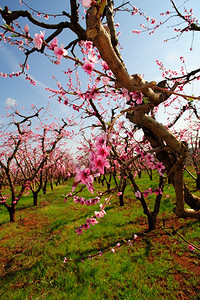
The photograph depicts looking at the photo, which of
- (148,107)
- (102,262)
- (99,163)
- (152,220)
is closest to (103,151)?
(99,163)

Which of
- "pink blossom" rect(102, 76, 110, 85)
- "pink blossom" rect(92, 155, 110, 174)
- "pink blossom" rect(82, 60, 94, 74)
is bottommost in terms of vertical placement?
"pink blossom" rect(92, 155, 110, 174)

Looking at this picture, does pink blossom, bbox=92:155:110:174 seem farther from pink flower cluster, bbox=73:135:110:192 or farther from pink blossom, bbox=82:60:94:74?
pink blossom, bbox=82:60:94:74

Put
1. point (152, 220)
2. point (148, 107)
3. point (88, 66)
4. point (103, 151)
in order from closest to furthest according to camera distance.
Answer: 1. point (103, 151)
2. point (88, 66)
3. point (148, 107)
4. point (152, 220)

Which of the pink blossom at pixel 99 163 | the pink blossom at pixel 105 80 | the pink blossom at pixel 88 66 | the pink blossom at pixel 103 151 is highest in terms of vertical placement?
the pink blossom at pixel 88 66

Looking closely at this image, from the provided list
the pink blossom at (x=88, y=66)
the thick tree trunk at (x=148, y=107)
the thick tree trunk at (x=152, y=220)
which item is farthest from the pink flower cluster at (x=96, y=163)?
the thick tree trunk at (x=152, y=220)

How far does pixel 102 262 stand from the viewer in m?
3.44

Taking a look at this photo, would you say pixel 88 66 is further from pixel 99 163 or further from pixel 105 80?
pixel 99 163

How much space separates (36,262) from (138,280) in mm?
2563

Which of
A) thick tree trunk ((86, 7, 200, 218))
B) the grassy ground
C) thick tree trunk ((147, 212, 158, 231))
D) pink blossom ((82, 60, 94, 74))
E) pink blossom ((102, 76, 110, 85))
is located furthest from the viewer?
thick tree trunk ((147, 212, 158, 231))

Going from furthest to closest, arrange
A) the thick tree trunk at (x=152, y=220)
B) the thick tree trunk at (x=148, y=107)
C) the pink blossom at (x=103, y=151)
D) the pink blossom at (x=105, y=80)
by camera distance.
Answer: the thick tree trunk at (x=152, y=220) → the pink blossom at (x=105, y=80) → the thick tree trunk at (x=148, y=107) → the pink blossom at (x=103, y=151)

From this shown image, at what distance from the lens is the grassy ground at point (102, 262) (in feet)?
8.70

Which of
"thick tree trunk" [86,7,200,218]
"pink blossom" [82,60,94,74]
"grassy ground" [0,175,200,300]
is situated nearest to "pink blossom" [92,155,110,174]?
"thick tree trunk" [86,7,200,218]

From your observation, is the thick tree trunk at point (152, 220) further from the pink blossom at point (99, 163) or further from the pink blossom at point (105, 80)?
the pink blossom at point (105, 80)

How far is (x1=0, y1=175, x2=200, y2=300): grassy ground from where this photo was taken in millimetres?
2652
